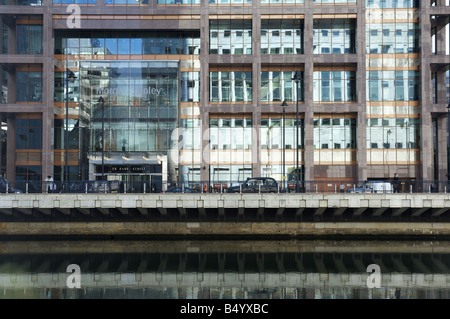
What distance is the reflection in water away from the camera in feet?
63.0

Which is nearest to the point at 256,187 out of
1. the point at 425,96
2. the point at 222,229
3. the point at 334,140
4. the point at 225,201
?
the point at 225,201

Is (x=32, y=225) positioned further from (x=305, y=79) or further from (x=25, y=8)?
(x=305, y=79)

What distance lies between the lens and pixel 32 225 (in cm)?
3125

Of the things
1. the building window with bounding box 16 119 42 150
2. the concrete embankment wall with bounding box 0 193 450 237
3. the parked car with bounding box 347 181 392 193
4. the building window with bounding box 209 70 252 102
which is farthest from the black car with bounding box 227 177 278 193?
the building window with bounding box 16 119 42 150

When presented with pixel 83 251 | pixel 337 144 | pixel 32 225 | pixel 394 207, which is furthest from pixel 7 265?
pixel 337 144

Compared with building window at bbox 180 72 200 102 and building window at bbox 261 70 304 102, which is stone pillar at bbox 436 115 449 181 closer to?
building window at bbox 261 70 304 102

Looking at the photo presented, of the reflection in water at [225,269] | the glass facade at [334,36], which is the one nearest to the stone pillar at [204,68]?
the glass facade at [334,36]

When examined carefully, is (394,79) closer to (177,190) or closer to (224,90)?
(224,90)

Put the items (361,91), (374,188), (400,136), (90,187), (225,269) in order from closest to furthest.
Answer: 1. (225,269)
2. (90,187)
3. (374,188)
4. (361,91)
5. (400,136)

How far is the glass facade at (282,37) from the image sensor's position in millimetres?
48531

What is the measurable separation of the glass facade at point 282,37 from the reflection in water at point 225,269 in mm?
24868

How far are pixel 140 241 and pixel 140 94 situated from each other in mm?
21783

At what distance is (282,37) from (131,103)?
17.7m

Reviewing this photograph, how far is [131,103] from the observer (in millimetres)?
48219
